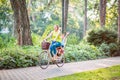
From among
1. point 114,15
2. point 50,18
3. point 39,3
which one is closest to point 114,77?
point 114,15

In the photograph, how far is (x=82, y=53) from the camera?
1530 cm

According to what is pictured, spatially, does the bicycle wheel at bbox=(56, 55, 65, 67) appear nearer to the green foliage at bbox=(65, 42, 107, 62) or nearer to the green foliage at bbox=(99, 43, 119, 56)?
the green foliage at bbox=(65, 42, 107, 62)

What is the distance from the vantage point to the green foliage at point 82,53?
1444 centimetres

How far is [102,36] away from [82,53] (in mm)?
4350

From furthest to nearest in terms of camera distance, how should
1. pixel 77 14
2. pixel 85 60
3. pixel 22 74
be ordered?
pixel 77 14, pixel 85 60, pixel 22 74

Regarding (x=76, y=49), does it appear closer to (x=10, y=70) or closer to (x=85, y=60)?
(x=85, y=60)

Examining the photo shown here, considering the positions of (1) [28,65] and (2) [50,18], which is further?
(2) [50,18]

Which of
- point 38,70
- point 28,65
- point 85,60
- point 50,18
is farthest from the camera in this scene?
point 50,18

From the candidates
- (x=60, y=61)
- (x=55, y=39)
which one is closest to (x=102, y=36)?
(x=60, y=61)

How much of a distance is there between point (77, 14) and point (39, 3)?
13.6 meters

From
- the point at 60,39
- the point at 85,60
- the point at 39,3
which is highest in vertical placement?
the point at 39,3

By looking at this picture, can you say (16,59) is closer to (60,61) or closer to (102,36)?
(60,61)

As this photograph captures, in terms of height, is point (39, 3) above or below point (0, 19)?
above

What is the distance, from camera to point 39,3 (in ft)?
160
